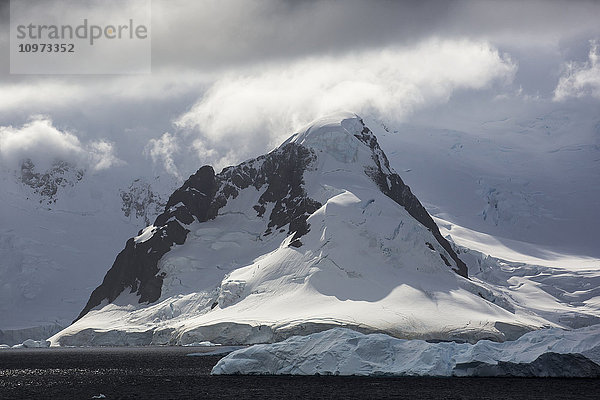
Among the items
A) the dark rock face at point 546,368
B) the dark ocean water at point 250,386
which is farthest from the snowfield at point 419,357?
the dark ocean water at point 250,386

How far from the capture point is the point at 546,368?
12075cm

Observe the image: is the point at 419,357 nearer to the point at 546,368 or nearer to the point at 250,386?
the point at 546,368

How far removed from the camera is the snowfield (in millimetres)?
120312

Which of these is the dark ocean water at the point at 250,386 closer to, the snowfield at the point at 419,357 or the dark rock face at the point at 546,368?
Answer: the dark rock face at the point at 546,368

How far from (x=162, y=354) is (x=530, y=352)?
9170 centimetres

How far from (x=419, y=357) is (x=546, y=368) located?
17.2 meters

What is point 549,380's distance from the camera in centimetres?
11931

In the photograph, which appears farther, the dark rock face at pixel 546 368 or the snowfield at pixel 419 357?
the snowfield at pixel 419 357

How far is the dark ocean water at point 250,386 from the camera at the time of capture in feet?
341

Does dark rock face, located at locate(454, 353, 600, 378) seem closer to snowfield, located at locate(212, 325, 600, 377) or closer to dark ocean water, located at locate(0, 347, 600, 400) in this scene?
snowfield, located at locate(212, 325, 600, 377)

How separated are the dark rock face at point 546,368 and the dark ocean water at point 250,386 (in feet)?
5.24

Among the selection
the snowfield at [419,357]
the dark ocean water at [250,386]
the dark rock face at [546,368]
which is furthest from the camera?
the snowfield at [419,357]

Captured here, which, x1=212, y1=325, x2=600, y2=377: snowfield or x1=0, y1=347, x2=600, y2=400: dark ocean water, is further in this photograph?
x1=212, y1=325, x2=600, y2=377: snowfield

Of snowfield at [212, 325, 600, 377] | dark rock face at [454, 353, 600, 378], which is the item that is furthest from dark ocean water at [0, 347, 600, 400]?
snowfield at [212, 325, 600, 377]
